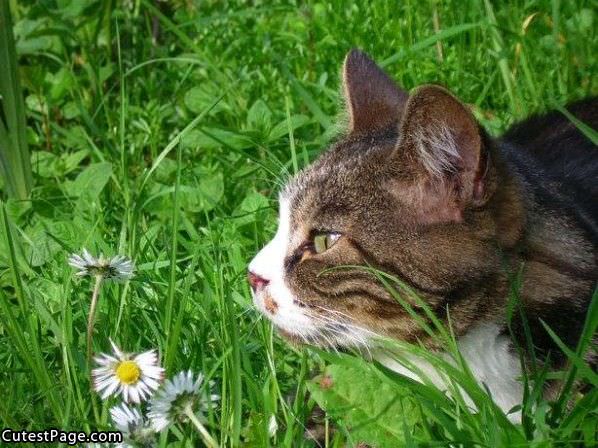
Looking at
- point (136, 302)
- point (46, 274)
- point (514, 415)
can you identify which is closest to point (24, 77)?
point (46, 274)

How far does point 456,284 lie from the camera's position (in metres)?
2.16

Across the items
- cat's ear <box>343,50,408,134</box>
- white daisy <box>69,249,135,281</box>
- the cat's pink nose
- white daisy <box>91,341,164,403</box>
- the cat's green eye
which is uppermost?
cat's ear <box>343,50,408,134</box>

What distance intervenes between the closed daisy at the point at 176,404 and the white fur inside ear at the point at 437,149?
627 millimetres

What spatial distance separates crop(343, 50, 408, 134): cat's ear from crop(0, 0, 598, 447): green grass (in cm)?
25

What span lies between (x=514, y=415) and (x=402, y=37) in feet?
5.81

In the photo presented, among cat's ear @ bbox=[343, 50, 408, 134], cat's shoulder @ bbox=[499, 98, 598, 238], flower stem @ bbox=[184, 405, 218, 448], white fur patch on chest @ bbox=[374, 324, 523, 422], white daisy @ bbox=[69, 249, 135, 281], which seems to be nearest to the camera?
flower stem @ bbox=[184, 405, 218, 448]

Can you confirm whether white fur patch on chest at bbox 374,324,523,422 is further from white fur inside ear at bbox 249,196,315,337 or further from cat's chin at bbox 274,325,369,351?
white fur inside ear at bbox 249,196,315,337

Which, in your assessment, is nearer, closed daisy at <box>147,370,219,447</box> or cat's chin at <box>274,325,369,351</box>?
closed daisy at <box>147,370,219,447</box>

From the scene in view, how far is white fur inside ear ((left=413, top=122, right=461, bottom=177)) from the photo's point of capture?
82.8 inches

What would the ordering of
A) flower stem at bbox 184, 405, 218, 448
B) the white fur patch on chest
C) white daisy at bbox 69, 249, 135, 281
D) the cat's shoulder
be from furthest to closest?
the cat's shoulder
the white fur patch on chest
white daisy at bbox 69, 249, 135, 281
flower stem at bbox 184, 405, 218, 448

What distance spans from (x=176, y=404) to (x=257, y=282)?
45cm

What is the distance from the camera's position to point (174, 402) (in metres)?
1.91

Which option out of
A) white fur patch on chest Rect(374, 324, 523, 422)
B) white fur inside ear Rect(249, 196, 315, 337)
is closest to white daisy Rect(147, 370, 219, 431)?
white fur inside ear Rect(249, 196, 315, 337)

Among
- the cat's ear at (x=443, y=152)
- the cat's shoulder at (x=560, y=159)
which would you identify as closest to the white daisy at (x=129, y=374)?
the cat's ear at (x=443, y=152)
